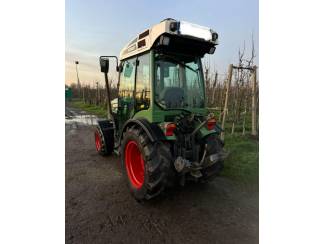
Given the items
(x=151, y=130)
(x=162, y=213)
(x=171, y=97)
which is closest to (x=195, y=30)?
(x=171, y=97)

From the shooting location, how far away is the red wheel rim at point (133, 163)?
244 centimetres

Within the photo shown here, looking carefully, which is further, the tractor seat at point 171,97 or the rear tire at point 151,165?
the tractor seat at point 171,97

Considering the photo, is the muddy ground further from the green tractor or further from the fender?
the fender

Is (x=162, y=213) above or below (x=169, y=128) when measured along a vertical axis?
below

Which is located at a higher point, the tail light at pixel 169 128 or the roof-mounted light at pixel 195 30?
the roof-mounted light at pixel 195 30

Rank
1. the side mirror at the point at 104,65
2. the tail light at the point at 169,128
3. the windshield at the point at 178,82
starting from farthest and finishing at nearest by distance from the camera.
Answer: the side mirror at the point at 104,65
the windshield at the point at 178,82
the tail light at the point at 169,128

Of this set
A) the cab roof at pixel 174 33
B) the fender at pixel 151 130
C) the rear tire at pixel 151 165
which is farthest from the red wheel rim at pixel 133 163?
the cab roof at pixel 174 33

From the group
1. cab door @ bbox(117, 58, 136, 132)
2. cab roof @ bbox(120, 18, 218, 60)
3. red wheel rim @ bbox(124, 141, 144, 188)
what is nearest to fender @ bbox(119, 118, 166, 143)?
red wheel rim @ bbox(124, 141, 144, 188)

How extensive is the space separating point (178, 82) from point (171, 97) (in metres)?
0.22

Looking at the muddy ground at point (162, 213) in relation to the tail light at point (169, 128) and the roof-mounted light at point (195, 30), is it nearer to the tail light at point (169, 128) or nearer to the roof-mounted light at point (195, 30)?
the tail light at point (169, 128)

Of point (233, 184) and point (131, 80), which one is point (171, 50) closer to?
point (131, 80)

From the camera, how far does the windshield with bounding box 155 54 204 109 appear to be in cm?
231

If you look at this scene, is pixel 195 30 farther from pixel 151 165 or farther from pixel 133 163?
pixel 133 163

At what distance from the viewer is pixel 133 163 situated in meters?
2.51
